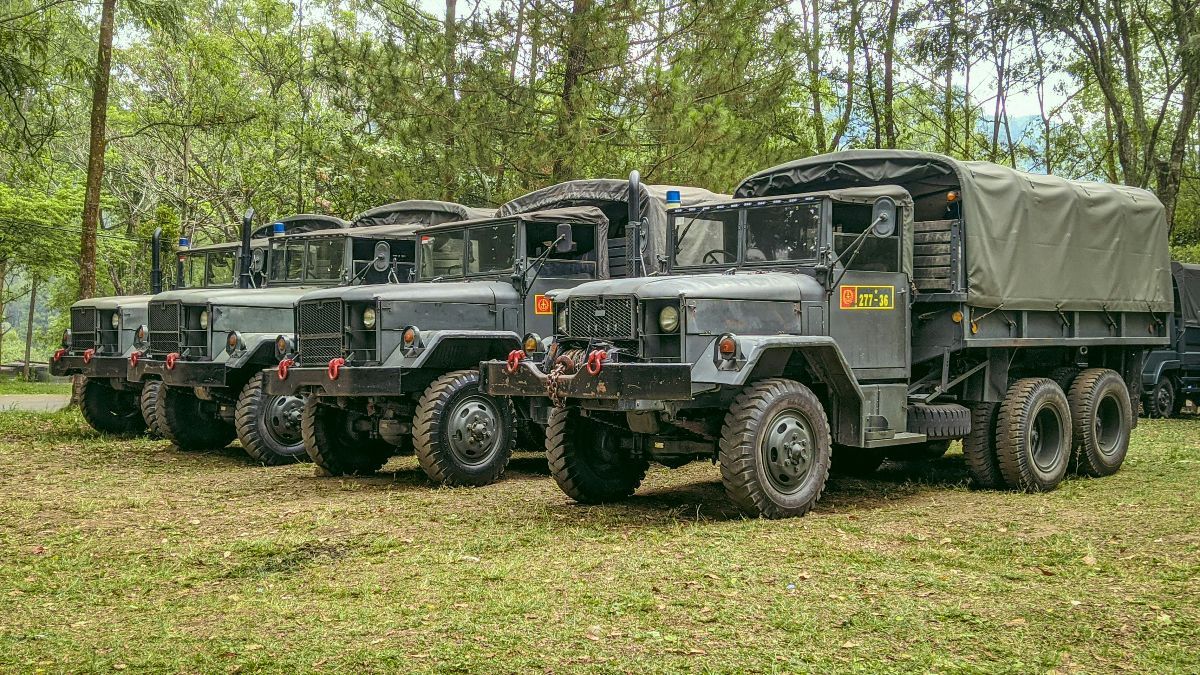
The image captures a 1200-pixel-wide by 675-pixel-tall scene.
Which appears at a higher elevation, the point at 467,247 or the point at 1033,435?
the point at 467,247

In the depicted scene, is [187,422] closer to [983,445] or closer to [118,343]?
[118,343]

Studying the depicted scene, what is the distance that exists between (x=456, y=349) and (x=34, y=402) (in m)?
14.9

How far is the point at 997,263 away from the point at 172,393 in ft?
29.7

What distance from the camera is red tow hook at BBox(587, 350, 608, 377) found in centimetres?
809

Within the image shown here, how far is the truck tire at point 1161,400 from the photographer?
1870cm

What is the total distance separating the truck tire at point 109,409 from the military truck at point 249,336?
2274 millimetres

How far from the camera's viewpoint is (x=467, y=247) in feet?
38.8

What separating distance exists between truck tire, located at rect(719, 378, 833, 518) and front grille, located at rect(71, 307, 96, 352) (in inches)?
400

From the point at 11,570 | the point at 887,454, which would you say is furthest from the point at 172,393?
the point at 887,454

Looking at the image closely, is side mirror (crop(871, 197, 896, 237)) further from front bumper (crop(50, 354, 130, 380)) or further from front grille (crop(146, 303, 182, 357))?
front bumper (crop(50, 354, 130, 380))

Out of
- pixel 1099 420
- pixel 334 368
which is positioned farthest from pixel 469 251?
pixel 1099 420

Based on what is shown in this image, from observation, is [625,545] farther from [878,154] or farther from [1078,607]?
[878,154]

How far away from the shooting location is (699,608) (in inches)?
235

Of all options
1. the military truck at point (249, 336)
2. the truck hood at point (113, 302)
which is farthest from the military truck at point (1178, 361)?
the truck hood at point (113, 302)
